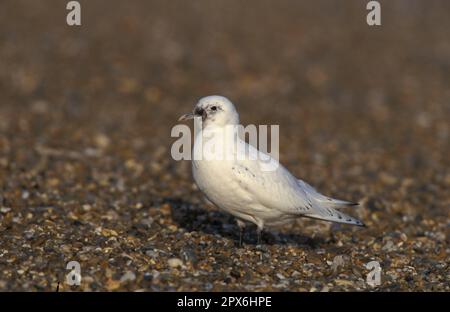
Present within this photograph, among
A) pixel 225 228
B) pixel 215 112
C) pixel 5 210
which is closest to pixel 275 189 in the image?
pixel 215 112

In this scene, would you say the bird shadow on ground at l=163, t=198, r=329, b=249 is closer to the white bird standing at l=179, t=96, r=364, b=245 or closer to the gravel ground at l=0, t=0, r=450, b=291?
the gravel ground at l=0, t=0, r=450, b=291

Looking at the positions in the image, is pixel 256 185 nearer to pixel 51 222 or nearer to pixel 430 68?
pixel 51 222

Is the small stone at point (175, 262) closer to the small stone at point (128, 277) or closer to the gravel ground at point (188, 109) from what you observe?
the gravel ground at point (188, 109)

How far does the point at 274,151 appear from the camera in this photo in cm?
1355

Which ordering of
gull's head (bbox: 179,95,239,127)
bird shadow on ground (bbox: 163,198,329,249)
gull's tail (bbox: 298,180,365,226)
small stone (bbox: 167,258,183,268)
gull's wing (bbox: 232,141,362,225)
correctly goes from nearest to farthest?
small stone (bbox: 167,258,183,268), gull's wing (bbox: 232,141,362,225), gull's head (bbox: 179,95,239,127), gull's tail (bbox: 298,180,365,226), bird shadow on ground (bbox: 163,198,329,249)

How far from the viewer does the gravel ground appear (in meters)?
7.56

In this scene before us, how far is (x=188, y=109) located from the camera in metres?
15.6

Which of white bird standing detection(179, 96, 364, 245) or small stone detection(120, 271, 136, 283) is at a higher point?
white bird standing detection(179, 96, 364, 245)

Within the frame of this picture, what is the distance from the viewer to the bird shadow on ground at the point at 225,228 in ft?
28.6

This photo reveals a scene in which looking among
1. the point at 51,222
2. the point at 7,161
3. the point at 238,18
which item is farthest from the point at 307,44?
the point at 51,222

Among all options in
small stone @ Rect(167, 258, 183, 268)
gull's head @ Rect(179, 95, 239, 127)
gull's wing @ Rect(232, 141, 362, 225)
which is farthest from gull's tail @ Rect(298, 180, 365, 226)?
small stone @ Rect(167, 258, 183, 268)

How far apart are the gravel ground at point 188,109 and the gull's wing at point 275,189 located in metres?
0.54

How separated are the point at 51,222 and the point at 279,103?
28.4ft
